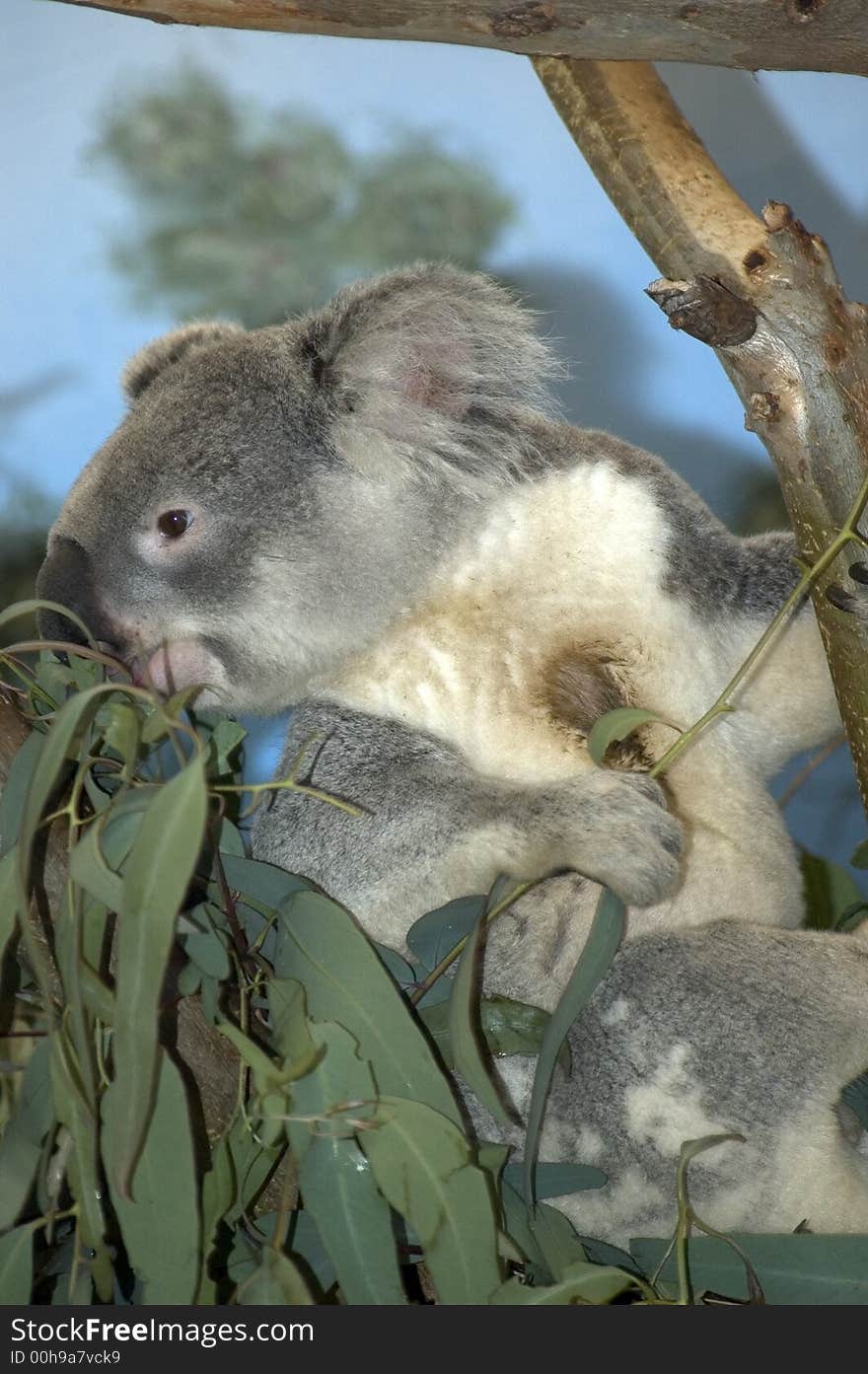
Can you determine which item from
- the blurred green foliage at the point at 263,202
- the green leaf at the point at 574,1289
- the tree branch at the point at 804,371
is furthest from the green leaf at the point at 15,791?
the blurred green foliage at the point at 263,202

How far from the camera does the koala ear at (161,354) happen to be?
176 centimetres

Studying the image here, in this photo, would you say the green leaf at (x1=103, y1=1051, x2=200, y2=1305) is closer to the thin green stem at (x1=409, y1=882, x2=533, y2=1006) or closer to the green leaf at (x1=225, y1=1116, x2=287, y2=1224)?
the green leaf at (x1=225, y1=1116, x2=287, y2=1224)

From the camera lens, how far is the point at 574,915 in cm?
149

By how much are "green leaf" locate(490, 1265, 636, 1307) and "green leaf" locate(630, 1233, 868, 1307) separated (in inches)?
6.0

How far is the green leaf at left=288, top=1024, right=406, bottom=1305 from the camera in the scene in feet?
3.92

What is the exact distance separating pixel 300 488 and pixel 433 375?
0.75ft

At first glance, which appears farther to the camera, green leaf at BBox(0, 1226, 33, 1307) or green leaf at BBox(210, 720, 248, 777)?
green leaf at BBox(210, 720, 248, 777)

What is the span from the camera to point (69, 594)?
1548 millimetres

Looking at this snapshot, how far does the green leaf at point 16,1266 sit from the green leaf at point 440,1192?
378 mm

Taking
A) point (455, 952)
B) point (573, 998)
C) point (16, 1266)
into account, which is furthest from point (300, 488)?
point (16, 1266)

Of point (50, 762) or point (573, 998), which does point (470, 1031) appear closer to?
point (573, 998)

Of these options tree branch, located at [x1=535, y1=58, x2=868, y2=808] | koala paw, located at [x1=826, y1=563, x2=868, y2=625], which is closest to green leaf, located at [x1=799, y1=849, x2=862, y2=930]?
tree branch, located at [x1=535, y1=58, x2=868, y2=808]

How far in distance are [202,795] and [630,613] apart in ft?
2.42

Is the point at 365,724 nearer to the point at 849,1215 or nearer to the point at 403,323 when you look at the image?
the point at 403,323
